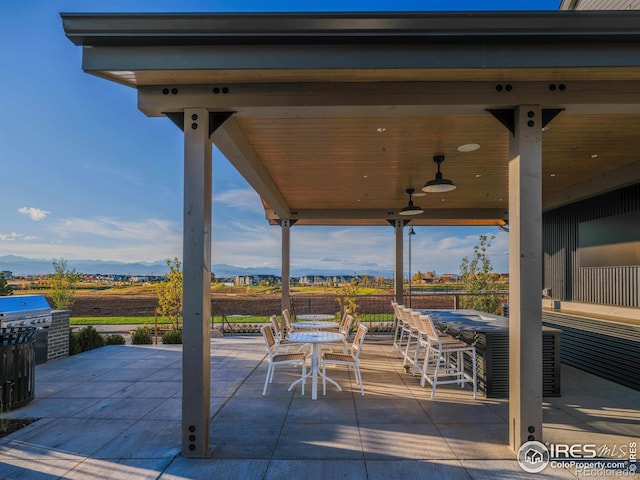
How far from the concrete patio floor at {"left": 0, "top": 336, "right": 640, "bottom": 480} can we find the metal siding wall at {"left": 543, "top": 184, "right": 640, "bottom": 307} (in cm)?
192

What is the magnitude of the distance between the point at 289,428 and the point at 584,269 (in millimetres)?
6653

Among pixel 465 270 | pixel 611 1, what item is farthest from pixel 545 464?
pixel 465 270

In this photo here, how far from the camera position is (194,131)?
2873 mm

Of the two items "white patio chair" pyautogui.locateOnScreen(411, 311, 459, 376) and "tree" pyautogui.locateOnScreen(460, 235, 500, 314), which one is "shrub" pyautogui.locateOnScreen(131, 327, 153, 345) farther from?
"tree" pyautogui.locateOnScreen(460, 235, 500, 314)

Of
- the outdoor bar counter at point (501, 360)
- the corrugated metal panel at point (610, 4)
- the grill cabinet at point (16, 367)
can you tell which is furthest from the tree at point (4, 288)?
the corrugated metal panel at point (610, 4)

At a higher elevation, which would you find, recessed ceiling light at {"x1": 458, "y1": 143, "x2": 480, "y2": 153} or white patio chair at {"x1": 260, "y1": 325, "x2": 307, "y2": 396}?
recessed ceiling light at {"x1": 458, "y1": 143, "x2": 480, "y2": 153}

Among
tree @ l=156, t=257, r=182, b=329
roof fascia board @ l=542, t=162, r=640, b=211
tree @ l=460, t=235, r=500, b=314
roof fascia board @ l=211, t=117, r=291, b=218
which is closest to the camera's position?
roof fascia board @ l=211, t=117, r=291, b=218

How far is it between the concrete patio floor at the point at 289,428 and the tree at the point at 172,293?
3276mm

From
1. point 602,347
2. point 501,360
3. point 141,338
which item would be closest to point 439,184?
point 501,360

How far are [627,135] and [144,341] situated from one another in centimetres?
834

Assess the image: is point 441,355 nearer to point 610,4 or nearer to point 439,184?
point 439,184

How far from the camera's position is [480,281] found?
9805 mm

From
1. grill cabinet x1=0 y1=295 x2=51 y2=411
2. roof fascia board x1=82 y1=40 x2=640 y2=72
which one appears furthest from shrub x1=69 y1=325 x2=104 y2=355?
roof fascia board x1=82 y1=40 x2=640 y2=72

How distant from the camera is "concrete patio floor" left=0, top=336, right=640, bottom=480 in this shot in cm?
262
